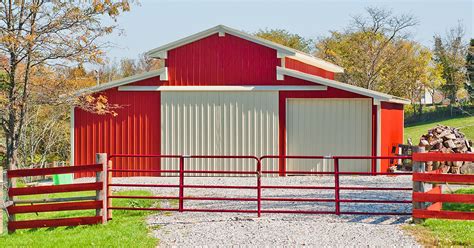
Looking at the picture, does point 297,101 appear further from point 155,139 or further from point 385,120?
point 155,139

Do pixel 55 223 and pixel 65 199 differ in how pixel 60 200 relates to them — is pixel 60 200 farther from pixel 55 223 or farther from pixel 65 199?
pixel 55 223

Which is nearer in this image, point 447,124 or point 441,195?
point 441,195

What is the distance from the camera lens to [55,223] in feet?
45.5

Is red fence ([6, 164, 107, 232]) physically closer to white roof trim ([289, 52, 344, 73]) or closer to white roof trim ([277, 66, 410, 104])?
white roof trim ([277, 66, 410, 104])

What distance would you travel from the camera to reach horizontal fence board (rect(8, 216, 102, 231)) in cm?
1375

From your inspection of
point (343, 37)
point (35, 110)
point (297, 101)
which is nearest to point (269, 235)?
point (297, 101)

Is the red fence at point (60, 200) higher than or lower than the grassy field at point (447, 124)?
lower

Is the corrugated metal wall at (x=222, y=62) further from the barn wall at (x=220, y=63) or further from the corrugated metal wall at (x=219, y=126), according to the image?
the corrugated metal wall at (x=219, y=126)

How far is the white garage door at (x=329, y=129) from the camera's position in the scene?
23.8 meters

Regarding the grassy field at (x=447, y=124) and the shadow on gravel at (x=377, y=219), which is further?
the grassy field at (x=447, y=124)

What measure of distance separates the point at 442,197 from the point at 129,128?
13359 millimetres

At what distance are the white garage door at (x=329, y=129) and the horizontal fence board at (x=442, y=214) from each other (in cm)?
1071

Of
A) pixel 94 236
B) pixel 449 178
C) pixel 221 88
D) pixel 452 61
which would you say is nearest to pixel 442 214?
pixel 449 178

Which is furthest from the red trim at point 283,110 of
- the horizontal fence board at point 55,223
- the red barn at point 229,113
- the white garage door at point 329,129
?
the horizontal fence board at point 55,223
